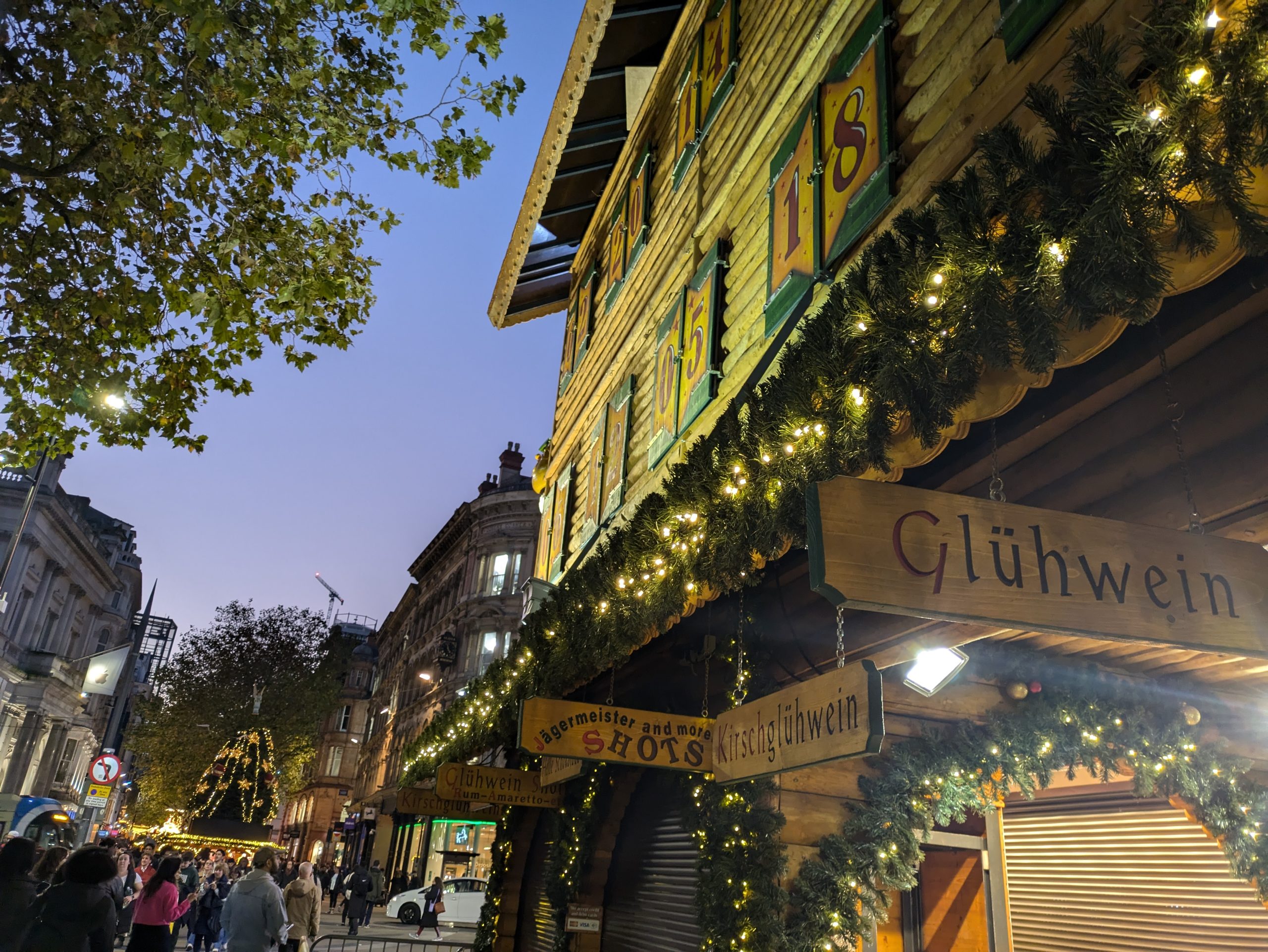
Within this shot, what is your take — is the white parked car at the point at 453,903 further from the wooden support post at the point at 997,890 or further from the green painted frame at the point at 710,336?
the green painted frame at the point at 710,336

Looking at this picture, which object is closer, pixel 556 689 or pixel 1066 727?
pixel 1066 727

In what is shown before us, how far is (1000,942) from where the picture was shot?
27.2 ft

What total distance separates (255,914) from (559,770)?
3.39 m

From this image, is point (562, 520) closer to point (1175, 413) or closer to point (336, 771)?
point (1175, 413)

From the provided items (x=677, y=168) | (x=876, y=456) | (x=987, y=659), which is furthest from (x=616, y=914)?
(x=677, y=168)

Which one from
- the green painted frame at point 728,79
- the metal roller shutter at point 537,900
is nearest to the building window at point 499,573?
the metal roller shutter at point 537,900

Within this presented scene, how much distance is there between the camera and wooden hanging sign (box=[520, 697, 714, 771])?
5875 millimetres

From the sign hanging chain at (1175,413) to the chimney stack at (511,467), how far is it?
3433 cm

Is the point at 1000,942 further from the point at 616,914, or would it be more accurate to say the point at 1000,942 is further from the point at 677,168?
the point at 677,168

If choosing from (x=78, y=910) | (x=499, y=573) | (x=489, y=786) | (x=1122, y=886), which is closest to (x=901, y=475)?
(x=78, y=910)

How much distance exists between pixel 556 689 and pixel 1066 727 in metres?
4.20

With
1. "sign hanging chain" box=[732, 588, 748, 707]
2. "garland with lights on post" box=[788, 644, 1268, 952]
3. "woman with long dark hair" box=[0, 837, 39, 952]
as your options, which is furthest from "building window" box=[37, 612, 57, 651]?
"garland with lights on post" box=[788, 644, 1268, 952]

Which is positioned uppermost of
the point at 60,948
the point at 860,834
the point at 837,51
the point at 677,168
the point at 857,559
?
the point at 677,168

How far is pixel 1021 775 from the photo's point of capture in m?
6.30
